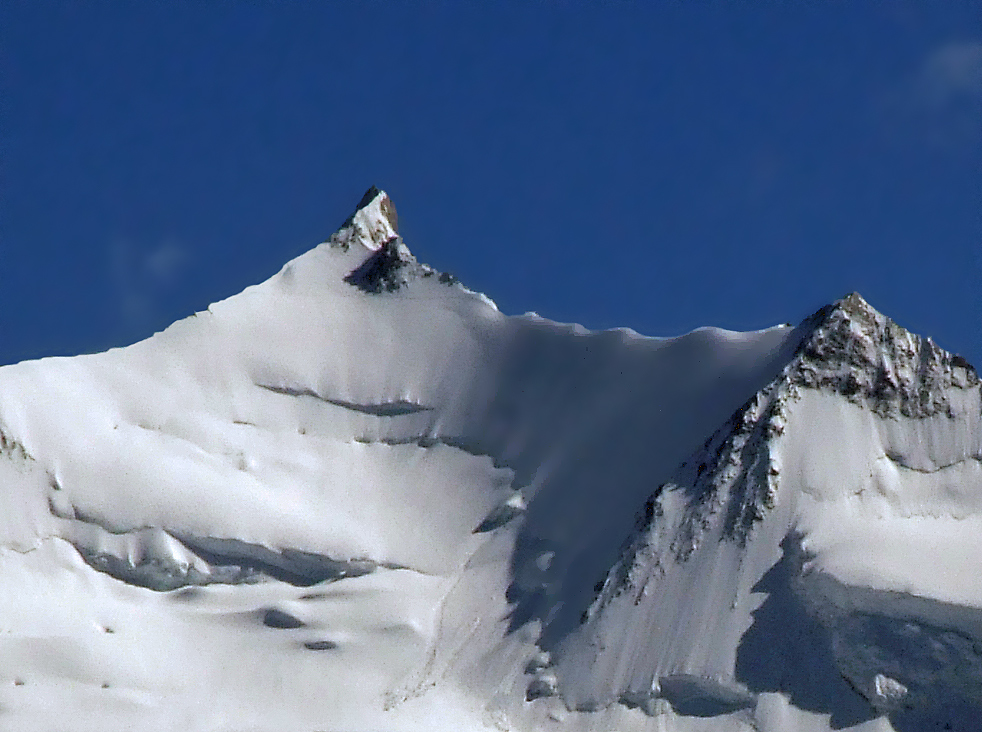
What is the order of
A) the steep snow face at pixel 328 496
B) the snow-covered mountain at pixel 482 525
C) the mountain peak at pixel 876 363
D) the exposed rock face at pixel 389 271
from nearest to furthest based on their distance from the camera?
1. the snow-covered mountain at pixel 482 525
2. the steep snow face at pixel 328 496
3. the mountain peak at pixel 876 363
4. the exposed rock face at pixel 389 271

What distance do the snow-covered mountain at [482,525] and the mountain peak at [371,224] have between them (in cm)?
420

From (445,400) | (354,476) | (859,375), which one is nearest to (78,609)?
(354,476)

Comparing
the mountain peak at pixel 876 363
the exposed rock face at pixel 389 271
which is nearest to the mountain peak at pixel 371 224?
the exposed rock face at pixel 389 271

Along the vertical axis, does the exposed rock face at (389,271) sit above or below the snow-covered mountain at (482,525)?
above

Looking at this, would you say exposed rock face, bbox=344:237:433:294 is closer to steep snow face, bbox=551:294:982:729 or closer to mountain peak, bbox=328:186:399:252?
→ mountain peak, bbox=328:186:399:252

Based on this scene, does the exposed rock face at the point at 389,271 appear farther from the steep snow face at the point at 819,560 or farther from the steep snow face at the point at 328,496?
the steep snow face at the point at 819,560

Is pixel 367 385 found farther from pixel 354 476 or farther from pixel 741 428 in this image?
pixel 741 428

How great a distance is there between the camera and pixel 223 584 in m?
51.2

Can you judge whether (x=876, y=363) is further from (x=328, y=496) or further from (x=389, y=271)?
(x=389, y=271)

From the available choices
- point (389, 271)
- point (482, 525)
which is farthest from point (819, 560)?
point (389, 271)

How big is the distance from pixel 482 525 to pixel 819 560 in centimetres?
1211

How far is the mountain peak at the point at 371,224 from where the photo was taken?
65.4 meters

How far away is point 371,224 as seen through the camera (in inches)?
2618

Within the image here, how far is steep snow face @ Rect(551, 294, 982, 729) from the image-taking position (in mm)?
44125
